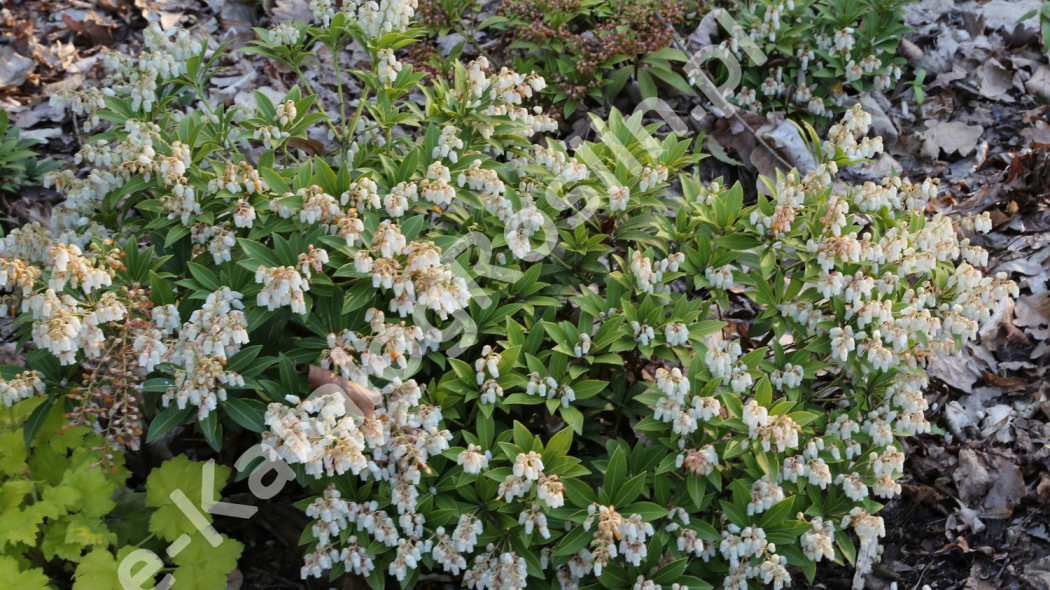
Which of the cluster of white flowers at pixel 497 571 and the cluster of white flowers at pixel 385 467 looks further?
the cluster of white flowers at pixel 497 571

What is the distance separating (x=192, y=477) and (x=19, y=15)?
4272mm

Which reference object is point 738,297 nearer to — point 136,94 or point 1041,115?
point 1041,115

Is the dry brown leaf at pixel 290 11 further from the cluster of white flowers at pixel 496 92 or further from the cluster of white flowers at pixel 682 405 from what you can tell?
the cluster of white flowers at pixel 682 405

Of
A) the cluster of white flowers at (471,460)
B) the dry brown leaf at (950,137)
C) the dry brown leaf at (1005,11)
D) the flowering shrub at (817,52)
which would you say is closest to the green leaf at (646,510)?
the cluster of white flowers at (471,460)

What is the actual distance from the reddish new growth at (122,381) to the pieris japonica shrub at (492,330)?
0.02 metres

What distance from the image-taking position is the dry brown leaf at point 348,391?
2.68 meters

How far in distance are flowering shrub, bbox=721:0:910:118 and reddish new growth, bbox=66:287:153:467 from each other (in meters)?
3.42

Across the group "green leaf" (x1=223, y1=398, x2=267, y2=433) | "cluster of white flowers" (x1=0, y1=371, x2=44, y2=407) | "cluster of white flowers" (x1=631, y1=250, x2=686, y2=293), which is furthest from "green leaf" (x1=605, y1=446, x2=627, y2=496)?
"cluster of white flowers" (x1=0, y1=371, x2=44, y2=407)

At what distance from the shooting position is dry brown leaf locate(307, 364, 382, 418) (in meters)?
2.68

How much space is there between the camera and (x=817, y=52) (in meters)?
4.74

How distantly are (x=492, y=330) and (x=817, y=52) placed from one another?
2.96 meters

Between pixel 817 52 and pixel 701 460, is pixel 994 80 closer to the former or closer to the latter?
pixel 817 52

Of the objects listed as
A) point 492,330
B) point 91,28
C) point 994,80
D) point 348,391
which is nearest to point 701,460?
point 492,330

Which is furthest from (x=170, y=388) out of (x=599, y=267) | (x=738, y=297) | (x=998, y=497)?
(x=998, y=497)
